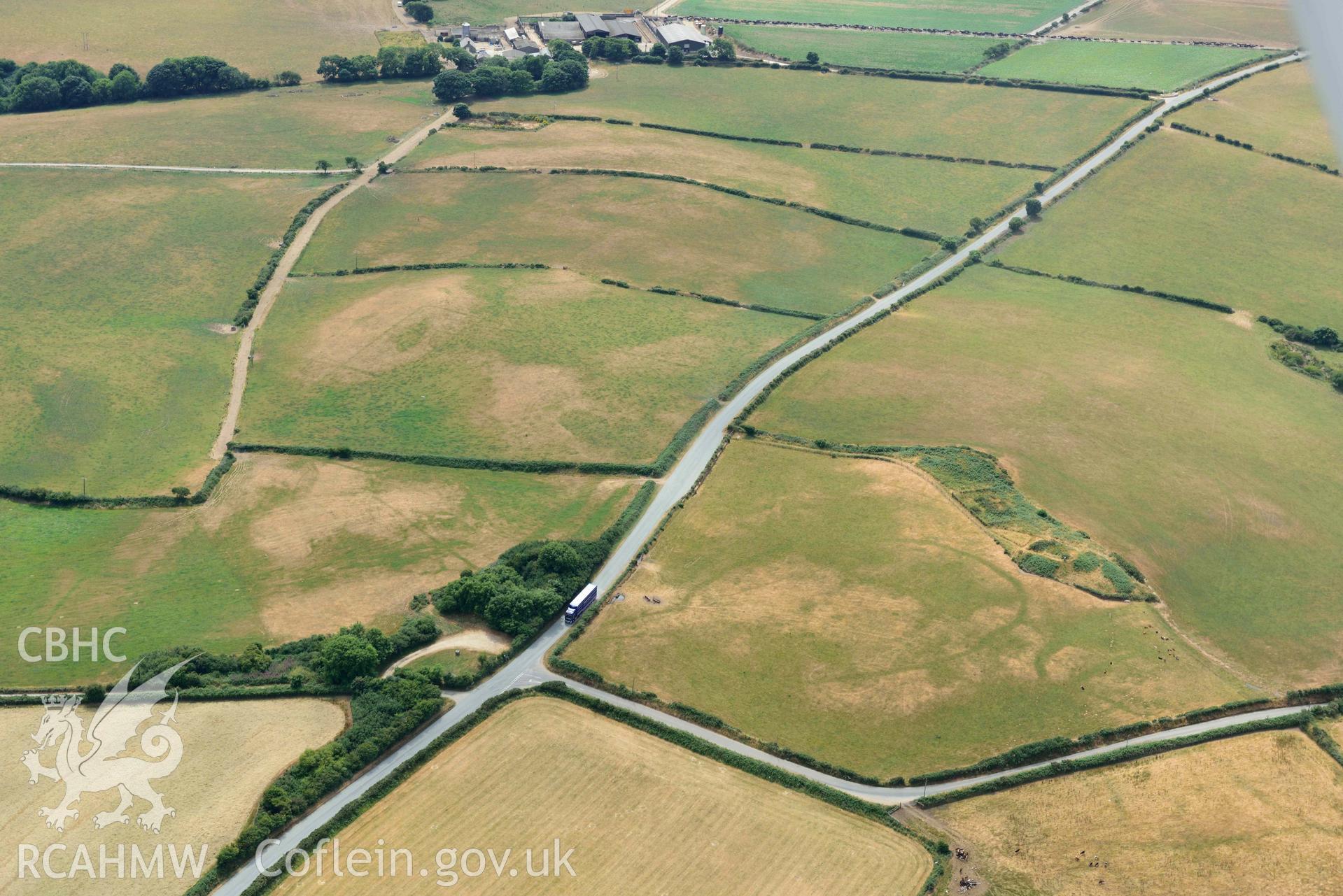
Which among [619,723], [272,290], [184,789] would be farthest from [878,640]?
[272,290]

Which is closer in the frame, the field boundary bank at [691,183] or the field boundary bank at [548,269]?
the field boundary bank at [548,269]

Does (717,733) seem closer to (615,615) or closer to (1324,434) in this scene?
(615,615)

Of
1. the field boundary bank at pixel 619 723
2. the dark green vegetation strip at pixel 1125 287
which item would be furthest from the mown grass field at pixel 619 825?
the dark green vegetation strip at pixel 1125 287

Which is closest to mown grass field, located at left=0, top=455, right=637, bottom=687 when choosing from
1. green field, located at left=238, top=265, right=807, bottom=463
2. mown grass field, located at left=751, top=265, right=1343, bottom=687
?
green field, located at left=238, top=265, right=807, bottom=463

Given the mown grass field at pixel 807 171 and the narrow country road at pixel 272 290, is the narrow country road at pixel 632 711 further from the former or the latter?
the mown grass field at pixel 807 171

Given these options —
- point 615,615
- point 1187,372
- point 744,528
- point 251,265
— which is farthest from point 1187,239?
point 251,265

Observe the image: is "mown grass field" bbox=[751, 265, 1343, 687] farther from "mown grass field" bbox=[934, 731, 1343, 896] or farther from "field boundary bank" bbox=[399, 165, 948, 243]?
"field boundary bank" bbox=[399, 165, 948, 243]
